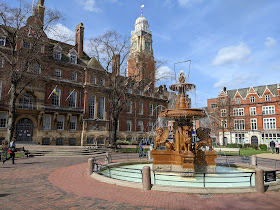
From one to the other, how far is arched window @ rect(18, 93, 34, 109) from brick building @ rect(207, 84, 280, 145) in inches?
1443

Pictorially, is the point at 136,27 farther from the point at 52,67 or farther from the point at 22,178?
the point at 22,178

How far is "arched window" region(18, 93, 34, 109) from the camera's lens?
29244mm

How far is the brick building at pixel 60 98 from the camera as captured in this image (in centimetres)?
2879

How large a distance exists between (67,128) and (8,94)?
32.5 feet

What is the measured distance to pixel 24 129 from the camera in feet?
98.4

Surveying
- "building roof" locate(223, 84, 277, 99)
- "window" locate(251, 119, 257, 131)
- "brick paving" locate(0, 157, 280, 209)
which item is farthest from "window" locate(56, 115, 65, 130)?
"building roof" locate(223, 84, 277, 99)

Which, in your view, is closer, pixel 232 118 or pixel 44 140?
pixel 44 140

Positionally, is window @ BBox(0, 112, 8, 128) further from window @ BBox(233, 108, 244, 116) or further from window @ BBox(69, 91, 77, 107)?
window @ BBox(233, 108, 244, 116)

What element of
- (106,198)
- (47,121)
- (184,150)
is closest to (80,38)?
(47,121)

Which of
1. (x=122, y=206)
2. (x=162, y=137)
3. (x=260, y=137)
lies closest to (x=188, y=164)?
(x=162, y=137)

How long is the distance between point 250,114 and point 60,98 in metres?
42.2

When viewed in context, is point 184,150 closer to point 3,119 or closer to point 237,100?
point 3,119

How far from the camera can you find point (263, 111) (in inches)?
1774

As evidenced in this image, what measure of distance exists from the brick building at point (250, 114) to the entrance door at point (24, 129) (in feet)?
119
